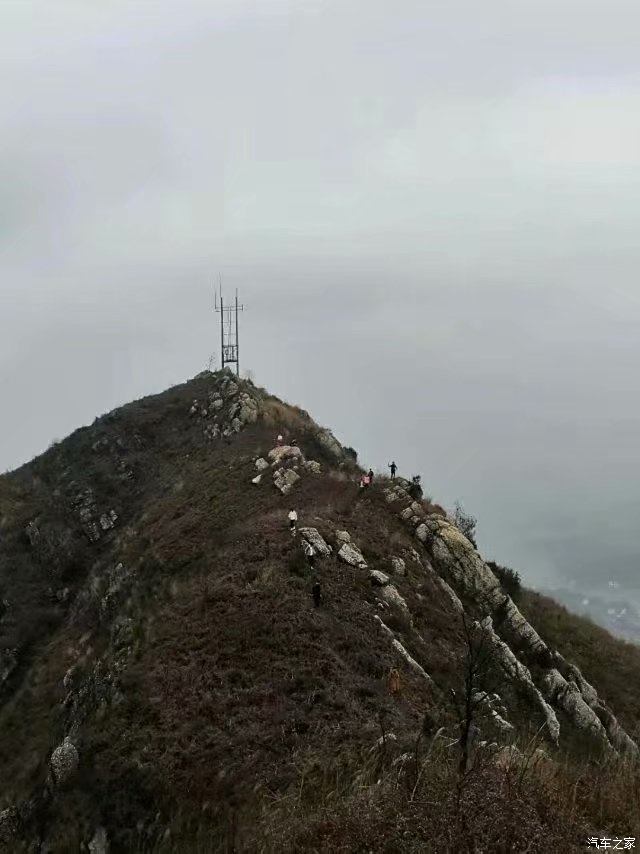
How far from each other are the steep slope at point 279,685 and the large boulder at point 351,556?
0.12 metres

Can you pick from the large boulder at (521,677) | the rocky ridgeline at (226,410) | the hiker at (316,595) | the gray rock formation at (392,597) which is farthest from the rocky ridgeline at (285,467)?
the large boulder at (521,677)

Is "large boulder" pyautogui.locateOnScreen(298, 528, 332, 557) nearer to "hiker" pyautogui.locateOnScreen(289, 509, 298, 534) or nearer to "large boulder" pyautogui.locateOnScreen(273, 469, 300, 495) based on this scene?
"hiker" pyautogui.locateOnScreen(289, 509, 298, 534)

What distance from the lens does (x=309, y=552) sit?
20672 millimetres

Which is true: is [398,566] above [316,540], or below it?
below

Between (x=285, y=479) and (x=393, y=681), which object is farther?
(x=285, y=479)

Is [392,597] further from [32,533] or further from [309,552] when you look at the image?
[32,533]

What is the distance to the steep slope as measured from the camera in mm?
6723

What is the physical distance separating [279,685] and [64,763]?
19.5ft

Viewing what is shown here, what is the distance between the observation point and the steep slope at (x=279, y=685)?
672cm

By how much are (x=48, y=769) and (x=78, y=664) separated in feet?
27.0

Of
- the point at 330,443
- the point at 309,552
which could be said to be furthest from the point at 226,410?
the point at 309,552

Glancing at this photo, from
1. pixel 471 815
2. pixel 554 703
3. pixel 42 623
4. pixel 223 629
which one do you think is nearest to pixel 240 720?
pixel 223 629

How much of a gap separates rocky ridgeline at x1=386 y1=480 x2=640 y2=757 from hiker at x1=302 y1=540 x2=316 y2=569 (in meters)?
6.08

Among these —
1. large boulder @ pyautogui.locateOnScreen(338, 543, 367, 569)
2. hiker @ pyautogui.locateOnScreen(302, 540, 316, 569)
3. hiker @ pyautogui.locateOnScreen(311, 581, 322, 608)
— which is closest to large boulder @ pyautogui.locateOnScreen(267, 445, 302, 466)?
large boulder @ pyautogui.locateOnScreen(338, 543, 367, 569)
